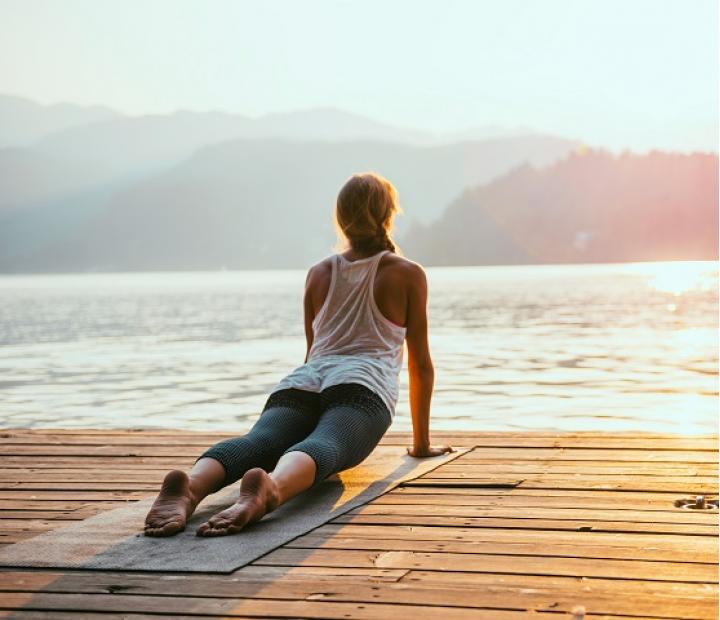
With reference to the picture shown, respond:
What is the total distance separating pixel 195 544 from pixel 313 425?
949 millimetres

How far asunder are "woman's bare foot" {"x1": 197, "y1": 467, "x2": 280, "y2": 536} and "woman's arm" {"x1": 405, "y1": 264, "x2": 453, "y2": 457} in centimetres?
100

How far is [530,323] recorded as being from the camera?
30.4 meters

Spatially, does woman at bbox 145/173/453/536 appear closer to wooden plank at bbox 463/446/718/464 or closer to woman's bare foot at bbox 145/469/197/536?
woman's bare foot at bbox 145/469/197/536

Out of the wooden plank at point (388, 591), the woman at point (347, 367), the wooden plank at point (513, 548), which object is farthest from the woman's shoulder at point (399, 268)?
the wooden plank at point (388, 591)

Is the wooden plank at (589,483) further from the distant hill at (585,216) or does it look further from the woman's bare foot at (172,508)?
the distant hill at (585,216)

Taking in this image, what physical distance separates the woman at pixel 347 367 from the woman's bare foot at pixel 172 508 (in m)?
0.08

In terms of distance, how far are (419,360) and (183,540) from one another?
4.81 feet

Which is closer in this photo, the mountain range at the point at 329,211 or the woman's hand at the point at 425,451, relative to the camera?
the woman's hand at the point at 425,451

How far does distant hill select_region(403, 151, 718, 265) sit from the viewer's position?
129m

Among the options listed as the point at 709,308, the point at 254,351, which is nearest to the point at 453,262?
the point at 709,308

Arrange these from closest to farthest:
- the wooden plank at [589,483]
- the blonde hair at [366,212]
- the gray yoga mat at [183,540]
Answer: the gray yoga mat at [183,540] → the wooden plank at [589,483] → the blonde hair at [366,212]

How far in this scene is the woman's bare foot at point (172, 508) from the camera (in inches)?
129

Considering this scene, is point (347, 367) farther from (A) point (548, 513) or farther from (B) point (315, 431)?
(A) point (548, 513)

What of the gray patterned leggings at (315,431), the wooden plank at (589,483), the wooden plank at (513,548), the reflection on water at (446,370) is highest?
the gray patterned leggings at (315,431)
